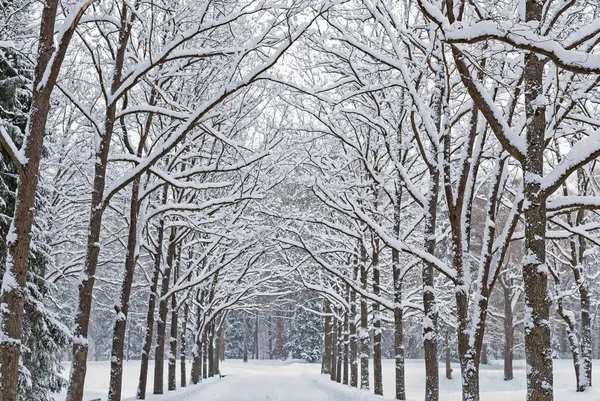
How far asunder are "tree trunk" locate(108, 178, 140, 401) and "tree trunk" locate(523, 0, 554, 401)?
743 cm

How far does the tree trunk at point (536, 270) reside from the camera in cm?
490

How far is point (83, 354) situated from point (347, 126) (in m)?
12.6

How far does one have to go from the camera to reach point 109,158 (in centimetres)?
843

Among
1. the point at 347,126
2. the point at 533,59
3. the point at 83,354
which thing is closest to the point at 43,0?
the point at 83,354

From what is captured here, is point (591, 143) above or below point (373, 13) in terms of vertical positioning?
below

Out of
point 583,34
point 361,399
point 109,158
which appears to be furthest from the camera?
point 361,399

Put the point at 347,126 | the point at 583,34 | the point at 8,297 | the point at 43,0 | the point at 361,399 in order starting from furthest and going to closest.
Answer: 1. the point at 347,126
2. the point at 361,399
3. the point at 43,0
4. the point at 8,297
5. the point at 583,34

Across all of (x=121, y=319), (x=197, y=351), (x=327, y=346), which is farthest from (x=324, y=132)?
(x=327, y=346)

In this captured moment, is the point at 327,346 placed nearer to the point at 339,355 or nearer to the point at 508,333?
the point at 339,355

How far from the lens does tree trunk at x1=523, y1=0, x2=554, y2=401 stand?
4.90 meters

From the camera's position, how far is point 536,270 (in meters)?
5.09

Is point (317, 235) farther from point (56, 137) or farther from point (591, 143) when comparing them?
point (591, 143)

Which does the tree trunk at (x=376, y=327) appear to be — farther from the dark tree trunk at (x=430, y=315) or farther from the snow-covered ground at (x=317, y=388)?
the dark tree trunk at (x=430, y=315)

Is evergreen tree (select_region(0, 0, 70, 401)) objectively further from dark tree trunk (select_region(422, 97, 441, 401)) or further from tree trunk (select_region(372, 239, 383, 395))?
tree trunk (select_region(372, 239, 383, 395))
